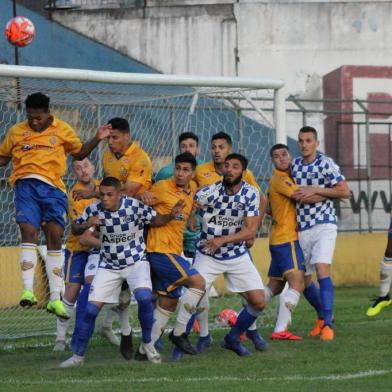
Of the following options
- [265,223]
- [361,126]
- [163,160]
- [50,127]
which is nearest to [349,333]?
[50,127]

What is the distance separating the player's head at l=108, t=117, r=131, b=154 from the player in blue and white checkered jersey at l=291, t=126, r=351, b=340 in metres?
1.98

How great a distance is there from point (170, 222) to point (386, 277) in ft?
13.6

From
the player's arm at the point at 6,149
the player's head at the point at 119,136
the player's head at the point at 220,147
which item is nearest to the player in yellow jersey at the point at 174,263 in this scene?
the player's head at the point at 119,136

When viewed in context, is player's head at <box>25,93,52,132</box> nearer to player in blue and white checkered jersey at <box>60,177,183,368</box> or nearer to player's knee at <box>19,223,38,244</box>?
player's knee at <box>19,223,38,244</box>

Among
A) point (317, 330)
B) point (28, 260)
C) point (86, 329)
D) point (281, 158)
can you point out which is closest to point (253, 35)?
point (281, 158)

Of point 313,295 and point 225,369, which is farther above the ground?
point 313,295

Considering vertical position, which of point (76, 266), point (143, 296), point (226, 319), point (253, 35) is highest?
point (253, 35)

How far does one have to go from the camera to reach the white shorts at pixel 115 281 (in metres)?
11.6

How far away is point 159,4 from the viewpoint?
27641 millimetres

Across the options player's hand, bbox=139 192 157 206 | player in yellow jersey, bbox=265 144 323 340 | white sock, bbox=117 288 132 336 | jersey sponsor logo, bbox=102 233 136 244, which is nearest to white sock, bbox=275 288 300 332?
player in yellow jersey, bbox=265 144 323 340

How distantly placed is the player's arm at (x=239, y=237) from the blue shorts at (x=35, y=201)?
5.04 ft

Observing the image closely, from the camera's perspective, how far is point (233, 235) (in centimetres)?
1204

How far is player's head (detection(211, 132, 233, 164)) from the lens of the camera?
42.0ft

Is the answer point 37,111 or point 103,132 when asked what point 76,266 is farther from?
point 37,111
